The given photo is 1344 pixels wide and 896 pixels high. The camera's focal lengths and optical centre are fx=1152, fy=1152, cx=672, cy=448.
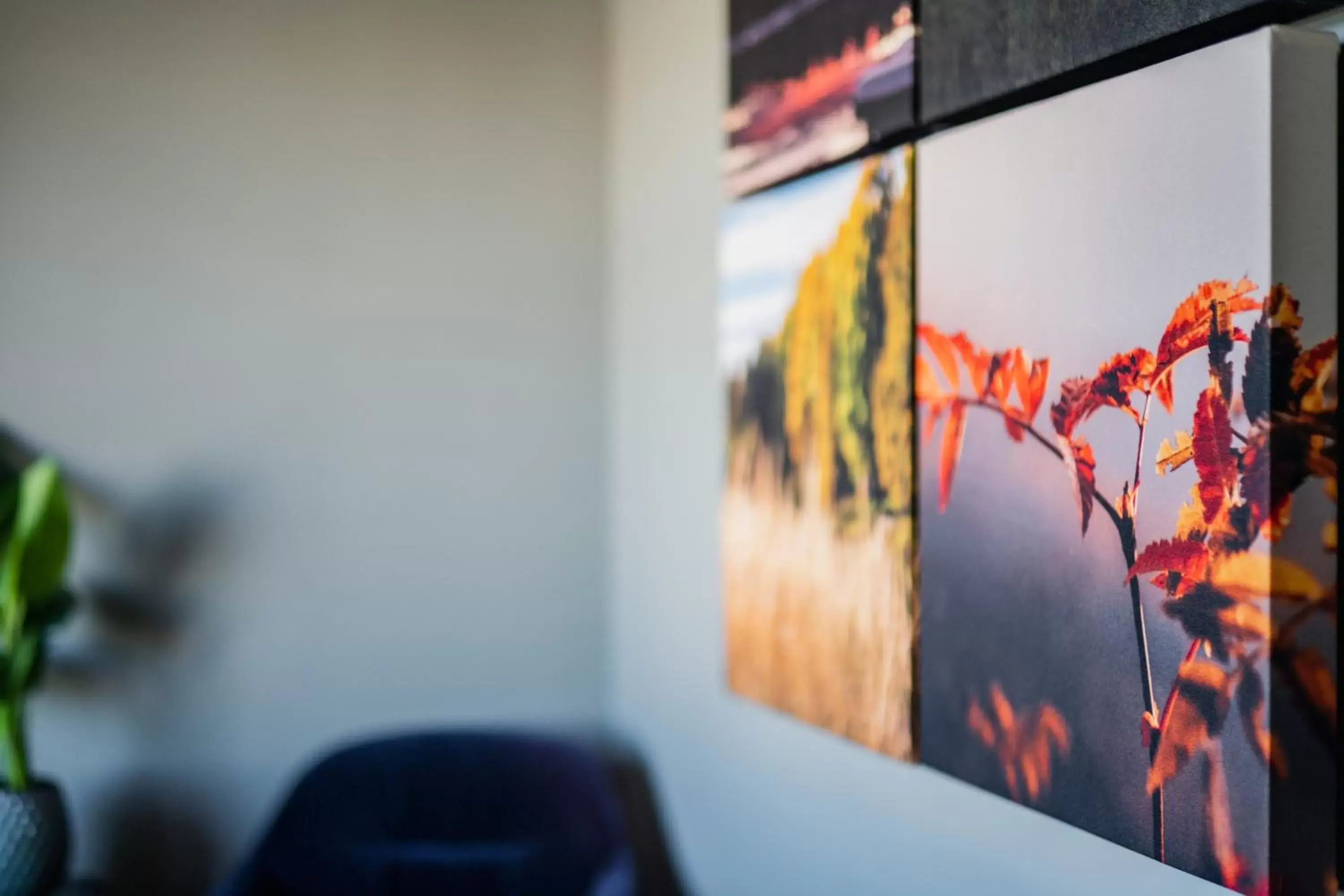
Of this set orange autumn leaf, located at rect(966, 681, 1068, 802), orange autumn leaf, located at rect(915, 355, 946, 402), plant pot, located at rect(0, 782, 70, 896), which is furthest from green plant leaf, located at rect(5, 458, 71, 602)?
orange autumn leaf, located at rect(966, 681, 1068, 802)

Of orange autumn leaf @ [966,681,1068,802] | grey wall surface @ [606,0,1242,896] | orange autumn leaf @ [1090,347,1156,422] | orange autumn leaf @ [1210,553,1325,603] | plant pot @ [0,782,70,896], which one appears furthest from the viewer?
plant pot @ [0,782,70,896]

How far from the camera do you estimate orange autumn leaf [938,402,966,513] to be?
152cm

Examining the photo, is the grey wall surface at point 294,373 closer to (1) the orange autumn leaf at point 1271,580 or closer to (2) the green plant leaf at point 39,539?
(2) the green plant leaf at point 39,539

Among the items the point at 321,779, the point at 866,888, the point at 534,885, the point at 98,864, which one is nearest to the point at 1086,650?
the point at 866,888

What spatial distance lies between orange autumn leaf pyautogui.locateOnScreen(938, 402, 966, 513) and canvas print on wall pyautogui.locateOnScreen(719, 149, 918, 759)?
0.25 ft

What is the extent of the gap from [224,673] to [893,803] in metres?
1.58

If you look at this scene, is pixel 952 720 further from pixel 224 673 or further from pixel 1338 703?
pixel 224 673

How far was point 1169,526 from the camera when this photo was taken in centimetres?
121

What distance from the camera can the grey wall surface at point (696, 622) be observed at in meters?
1.65

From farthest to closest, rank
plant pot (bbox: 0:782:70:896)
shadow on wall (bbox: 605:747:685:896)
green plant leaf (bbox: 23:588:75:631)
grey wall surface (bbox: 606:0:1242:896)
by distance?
shadow on wall (bbox: 605:747:685:896) < green plant leaf (bbox: 23:588:75:631) < plant pot (bbox: 0:782:70:896) < grey wall surface (bbox: 606:0:1242:896)

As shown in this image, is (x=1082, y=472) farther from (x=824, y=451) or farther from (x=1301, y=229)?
(x=824, y=451)

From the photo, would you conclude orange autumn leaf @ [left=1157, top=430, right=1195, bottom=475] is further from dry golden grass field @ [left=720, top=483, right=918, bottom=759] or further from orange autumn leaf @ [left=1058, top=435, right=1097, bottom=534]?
dry golden grass field @ [left=720, top=483, right=918, bottom=759]

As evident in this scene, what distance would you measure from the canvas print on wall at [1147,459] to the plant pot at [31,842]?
167 centimetres

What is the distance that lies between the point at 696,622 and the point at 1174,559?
1300 millimetres
